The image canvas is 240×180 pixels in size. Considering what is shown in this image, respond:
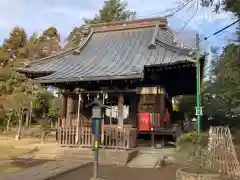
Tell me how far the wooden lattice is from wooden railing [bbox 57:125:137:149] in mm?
3106

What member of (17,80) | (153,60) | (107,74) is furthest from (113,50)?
(17,80)

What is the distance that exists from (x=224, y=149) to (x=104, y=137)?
4.33 meters

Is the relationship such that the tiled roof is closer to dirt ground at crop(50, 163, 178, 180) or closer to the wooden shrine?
the wooden shrine

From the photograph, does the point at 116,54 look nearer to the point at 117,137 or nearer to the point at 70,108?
the point at 70,108

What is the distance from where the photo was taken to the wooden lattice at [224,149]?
7.18 meters

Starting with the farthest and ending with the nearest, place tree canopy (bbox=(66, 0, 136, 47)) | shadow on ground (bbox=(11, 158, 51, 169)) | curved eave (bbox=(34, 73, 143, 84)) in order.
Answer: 1. tree canopy (bbox=(66, 0, 136, 47))
2. curved eave (bbox=(34, 73, 143, 84))
3. shadow on ground (bbox=(11, 158, 51, 169))

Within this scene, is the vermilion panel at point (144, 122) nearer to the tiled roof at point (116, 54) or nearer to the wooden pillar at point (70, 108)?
the tiled roof at point (116, 54)

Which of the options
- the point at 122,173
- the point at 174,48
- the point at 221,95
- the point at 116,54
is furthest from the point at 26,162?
the point at 221,95

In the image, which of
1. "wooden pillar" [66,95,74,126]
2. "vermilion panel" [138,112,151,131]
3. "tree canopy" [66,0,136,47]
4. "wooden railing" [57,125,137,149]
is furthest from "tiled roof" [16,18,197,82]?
"tree canopy" [66,0,136,47]

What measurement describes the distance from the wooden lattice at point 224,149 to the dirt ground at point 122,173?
1362mm

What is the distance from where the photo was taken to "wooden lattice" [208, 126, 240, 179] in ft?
23.5

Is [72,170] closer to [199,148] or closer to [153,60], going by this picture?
[199,148]

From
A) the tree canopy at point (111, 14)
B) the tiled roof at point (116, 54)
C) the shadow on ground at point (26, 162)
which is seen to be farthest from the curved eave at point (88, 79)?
the tree canopy at point (111, 14)

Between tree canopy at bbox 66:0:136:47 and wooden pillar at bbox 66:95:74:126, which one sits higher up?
tree canopy at bbox 66:0:136:47
